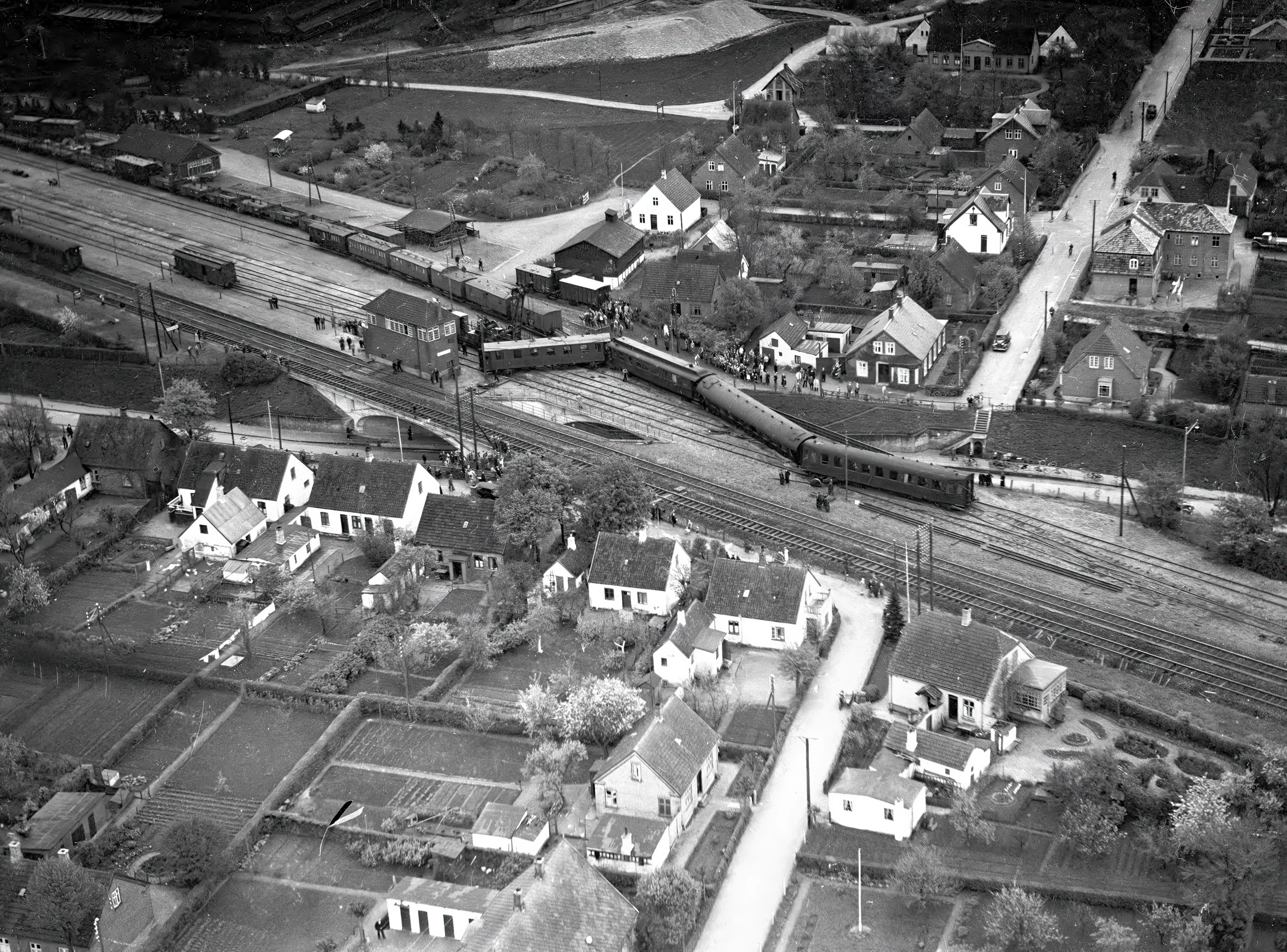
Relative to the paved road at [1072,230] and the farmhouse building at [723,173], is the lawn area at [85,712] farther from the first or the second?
the farmhouse building at [723,173]

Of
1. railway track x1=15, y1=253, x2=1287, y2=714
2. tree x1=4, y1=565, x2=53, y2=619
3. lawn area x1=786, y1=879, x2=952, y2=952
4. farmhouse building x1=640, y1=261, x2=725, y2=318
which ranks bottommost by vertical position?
lawn area x1=786, y1=879, x2=952, y2=952

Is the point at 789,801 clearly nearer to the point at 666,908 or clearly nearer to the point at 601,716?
the point at 601,716

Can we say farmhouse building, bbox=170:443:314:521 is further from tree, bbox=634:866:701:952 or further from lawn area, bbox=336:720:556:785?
tree, bbox=634:866:701:952

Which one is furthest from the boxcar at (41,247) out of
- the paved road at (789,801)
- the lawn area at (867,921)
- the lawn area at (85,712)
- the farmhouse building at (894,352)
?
the lawn area at (867,921)

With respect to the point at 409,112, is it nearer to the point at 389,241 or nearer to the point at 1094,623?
the point at 389,241

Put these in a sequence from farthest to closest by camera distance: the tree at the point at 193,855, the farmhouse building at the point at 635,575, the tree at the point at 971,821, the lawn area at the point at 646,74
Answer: the lawn area at the point at 646,74 → the farmhouse building at the point at 635,575 → the tree at the point at 971,821 → the tree at the point at 193,855

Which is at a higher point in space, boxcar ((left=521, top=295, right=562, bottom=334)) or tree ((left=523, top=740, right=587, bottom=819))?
boxcar ((left=521, top=295, right=562, bottom=334))

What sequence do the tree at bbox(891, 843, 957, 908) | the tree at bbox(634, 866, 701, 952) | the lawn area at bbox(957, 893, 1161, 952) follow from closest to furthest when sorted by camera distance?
1. the lawn area at bbox(957, 893, 1161, 952)
2. the tree at bbox(634, 866, 701, 952)
3. the tree at bbox(891, 843, 957, 908)

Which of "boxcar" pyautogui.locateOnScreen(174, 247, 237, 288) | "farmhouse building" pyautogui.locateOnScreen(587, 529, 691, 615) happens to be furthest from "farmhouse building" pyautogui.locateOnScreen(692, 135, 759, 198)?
"farmhouse building" pyautogui.locateOnScreen(587, 529, 691, 615)
